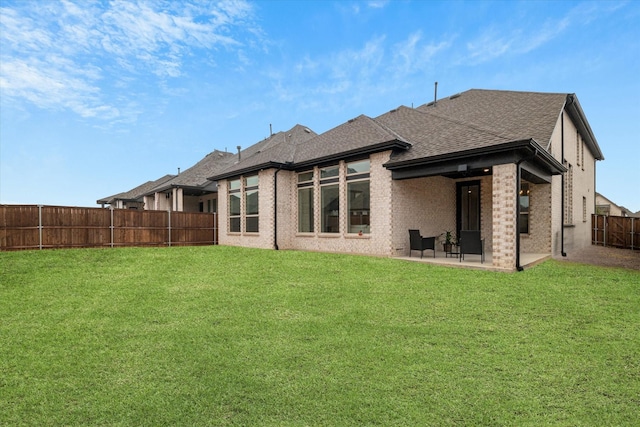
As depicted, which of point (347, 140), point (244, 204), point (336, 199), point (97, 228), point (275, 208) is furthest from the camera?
point (244, 204)

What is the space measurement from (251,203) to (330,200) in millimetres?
5180

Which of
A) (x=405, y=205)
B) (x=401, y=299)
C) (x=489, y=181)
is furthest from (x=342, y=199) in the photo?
(x=401, y=299)

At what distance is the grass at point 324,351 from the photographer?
2.97m

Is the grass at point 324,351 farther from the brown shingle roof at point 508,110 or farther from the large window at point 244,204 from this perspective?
the large window at point 244,204

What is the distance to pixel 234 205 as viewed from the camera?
18641 mm

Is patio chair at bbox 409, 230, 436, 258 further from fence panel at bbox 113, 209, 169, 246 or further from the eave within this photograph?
fence panel at bbox 113, 209, 169, 246

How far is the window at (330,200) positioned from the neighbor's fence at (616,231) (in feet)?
53.1

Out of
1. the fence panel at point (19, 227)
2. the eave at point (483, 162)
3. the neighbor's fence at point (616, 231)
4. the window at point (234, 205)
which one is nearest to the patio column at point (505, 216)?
the eave at point (483, 162)

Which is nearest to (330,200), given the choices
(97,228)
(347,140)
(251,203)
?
(347,140)

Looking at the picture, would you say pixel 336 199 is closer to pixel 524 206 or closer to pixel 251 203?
pixel 251 203

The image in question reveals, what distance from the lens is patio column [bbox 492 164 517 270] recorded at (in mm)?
9039

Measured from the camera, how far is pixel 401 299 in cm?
664

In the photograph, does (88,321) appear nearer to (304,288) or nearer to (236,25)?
(304,288)

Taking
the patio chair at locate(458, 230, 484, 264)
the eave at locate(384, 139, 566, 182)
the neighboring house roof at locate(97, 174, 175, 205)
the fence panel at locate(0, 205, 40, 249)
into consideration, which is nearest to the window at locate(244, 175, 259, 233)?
the eave at locate(384, 139, 566, 182)
